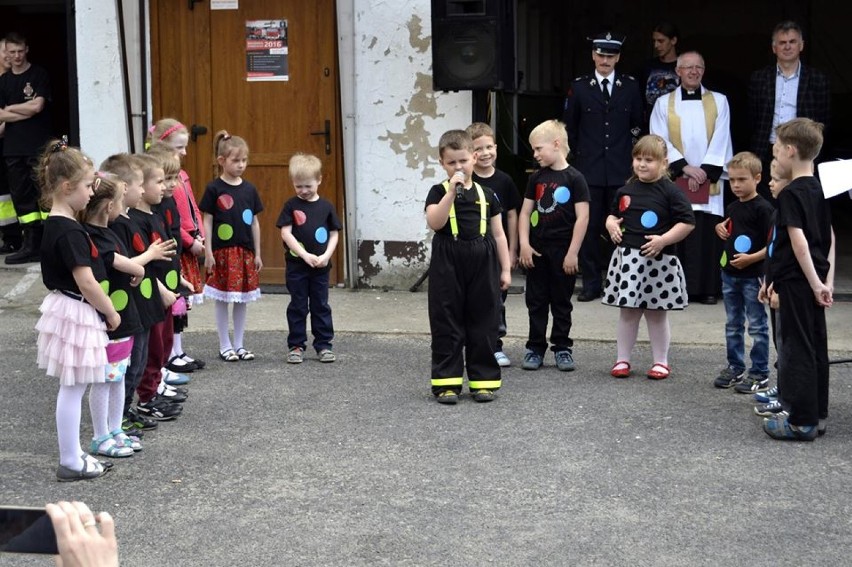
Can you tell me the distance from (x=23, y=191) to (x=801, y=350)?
7689mm

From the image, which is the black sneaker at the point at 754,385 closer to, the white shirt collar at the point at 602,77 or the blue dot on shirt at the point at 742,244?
the blue dot on shirt at the point at 742,244

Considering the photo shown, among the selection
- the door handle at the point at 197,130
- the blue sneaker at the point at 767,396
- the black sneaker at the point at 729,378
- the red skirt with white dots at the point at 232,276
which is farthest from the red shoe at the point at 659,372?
the door handle at the point at 197,130

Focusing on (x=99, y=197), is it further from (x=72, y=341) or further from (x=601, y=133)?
(x=601, y=133)

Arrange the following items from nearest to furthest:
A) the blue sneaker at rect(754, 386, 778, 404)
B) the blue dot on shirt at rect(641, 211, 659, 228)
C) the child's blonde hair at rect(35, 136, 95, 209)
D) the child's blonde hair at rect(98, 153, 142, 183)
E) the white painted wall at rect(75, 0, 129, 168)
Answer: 1. the child's blonde hair at rect(35, 136, 95, 209)
2. the child's blonde hair at rect(98, 153, 142, 183)
3. the blue sneaker at rect(754, 386, 778, 404)
4. the blue dot on shirt at rect(641, 211, 659, 228)
5. the white painted wall at rect(75, 0, 129, 168)

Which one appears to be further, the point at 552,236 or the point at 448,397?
the point at 552,236

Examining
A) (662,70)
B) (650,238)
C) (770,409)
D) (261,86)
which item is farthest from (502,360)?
(261,86)

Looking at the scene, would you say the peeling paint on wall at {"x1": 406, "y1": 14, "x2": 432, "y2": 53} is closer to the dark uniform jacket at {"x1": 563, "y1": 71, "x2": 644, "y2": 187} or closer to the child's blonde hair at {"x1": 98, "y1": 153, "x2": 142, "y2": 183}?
the dark uniform jacket at {"x1": 563, "y1": 71, "x2": 644, "y2": 187}

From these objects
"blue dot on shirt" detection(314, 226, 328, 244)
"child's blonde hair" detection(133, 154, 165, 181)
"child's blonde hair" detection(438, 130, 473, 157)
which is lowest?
"blue dot on shirt" detection(314, 226, 328, 244)

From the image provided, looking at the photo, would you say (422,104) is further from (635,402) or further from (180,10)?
(635,402)

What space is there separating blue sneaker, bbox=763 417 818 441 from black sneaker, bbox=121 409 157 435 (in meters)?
3.04

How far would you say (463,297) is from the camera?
701 centimetres

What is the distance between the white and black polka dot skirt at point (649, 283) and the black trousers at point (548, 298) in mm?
431

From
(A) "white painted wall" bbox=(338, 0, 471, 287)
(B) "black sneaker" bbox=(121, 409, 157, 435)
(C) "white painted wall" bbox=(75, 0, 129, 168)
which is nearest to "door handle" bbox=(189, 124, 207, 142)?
(C) "white painted wall" bbox=(75, 0, 129, 168)

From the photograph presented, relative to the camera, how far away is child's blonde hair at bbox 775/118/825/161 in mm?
6047
